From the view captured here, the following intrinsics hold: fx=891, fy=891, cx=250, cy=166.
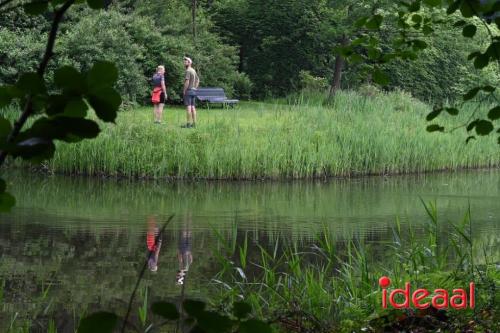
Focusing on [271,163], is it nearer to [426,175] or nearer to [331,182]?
[331,182]

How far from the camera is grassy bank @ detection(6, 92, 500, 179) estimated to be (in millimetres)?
16844

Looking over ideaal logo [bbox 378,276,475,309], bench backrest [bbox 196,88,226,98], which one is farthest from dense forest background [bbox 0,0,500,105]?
ideaal logo [bbox 378,276,475,309]

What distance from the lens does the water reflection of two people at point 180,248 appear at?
27.6 ft

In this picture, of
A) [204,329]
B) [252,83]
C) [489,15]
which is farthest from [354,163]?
[204,329]

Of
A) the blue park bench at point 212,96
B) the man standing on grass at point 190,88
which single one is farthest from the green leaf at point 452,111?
the blue park bench at point 212,96

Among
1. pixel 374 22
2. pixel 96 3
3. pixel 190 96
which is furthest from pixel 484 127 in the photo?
pixel 190 96

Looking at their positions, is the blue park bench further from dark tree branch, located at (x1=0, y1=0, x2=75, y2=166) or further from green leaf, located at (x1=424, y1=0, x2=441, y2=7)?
dark tree branch, located at (x1=0, y1=0, x2=75, y2=166)

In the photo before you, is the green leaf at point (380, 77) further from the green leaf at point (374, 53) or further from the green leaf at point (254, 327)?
the green leaf at point (254, 327)

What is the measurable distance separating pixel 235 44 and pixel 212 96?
6.92 m

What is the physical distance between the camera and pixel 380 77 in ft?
11.9

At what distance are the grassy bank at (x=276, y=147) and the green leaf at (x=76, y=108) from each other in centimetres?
1511

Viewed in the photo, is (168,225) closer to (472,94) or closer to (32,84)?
(472,94)

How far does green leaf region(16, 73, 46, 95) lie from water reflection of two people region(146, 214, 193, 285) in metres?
6.01

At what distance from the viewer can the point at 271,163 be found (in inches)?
680
